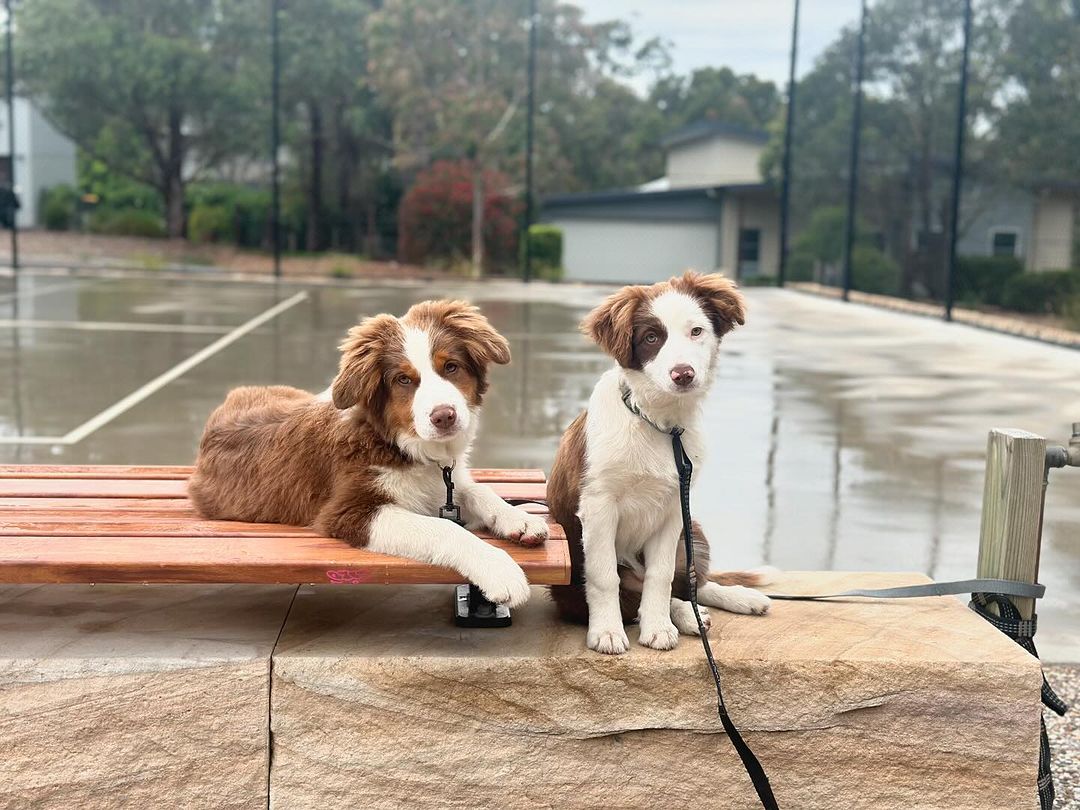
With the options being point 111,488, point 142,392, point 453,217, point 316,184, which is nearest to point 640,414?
point 111,488

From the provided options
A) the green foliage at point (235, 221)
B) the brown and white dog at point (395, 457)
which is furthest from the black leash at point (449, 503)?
the green foliage at point (235, 221)

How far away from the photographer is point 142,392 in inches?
370

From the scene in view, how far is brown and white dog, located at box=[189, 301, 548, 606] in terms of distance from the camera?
272cm

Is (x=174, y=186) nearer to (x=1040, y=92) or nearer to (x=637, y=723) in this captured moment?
(x=1040, y=92)

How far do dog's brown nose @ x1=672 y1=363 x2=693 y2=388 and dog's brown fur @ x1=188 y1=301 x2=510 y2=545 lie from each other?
1.45 ft

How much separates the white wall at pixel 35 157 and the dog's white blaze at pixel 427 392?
37.9 metres

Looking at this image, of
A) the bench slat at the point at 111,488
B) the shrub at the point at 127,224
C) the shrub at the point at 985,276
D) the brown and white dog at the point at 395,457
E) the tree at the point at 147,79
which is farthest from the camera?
the shrub at the point at 127,224

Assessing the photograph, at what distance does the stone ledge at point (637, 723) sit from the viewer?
2.78m

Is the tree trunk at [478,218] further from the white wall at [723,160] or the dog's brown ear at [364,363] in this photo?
the dog's brown ear at [364,363]

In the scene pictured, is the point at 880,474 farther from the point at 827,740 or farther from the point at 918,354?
the point at 918,354

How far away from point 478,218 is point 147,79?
411 inches

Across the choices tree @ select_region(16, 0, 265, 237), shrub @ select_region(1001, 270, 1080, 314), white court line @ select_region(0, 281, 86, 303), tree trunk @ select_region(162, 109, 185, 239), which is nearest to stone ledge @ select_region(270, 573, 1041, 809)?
white court line @ select_region(0, 281, 86, 303)

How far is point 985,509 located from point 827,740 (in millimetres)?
884

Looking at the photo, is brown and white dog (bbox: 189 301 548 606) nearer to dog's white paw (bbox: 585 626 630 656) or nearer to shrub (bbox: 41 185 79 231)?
dog's white paw (bbox: 585 626 630 656)
